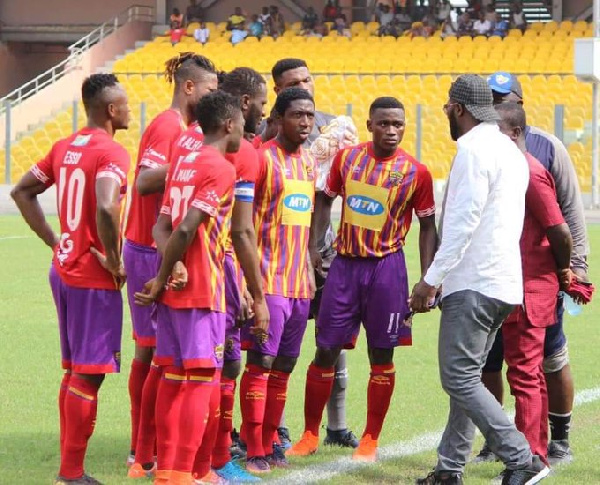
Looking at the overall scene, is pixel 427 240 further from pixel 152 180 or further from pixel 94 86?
pixel 94 86

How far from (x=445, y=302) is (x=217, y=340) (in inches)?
41.5

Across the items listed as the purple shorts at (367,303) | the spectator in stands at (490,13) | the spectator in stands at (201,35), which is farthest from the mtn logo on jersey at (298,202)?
the spectator in stands at (201,35)

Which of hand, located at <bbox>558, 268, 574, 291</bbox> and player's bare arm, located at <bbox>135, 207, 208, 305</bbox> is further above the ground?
player's bare arm, located at <bbox>135, 207, 208, 305</bbox>

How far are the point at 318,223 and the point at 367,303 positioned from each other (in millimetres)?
565

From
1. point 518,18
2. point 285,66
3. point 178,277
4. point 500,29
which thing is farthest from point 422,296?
point 518,18

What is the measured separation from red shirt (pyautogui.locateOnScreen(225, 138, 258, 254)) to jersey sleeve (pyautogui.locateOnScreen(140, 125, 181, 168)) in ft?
1.26

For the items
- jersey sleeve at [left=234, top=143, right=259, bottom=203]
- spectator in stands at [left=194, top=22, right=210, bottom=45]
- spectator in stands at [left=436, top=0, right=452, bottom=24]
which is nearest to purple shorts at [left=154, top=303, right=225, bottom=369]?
jersey sleeve at [left=234, top=143, right=259, bottom=203]

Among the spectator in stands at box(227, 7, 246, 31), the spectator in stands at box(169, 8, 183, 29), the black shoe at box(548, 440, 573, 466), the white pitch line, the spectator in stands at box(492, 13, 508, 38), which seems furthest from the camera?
the spectator in stands at box(169, 8, 183, 29)

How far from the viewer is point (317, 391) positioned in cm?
704

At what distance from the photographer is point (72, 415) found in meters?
5.99

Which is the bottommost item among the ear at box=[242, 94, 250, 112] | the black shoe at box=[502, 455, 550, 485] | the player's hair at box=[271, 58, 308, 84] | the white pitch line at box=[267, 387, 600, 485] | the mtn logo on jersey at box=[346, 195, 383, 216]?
the white pitch line at box=[267, 387, 600, 485]

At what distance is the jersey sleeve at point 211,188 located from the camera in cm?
557

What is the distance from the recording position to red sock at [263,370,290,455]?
267 inches

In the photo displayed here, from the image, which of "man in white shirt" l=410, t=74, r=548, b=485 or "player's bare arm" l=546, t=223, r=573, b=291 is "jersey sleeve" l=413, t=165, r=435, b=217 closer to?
"player's bare arm" l=546, t=223, r=573, b=291
